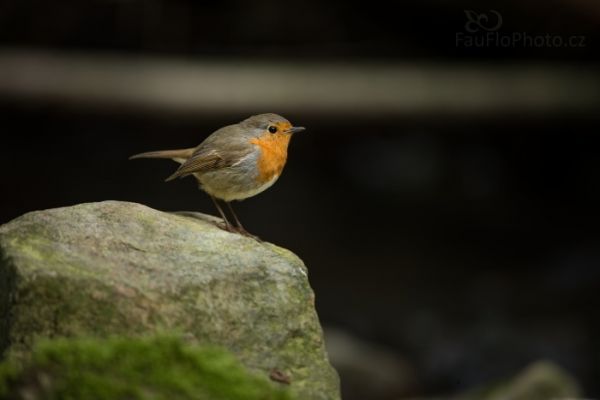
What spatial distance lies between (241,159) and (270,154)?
0.63 feet

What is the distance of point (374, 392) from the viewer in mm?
7945

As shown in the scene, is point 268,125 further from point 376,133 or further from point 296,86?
point 376,133

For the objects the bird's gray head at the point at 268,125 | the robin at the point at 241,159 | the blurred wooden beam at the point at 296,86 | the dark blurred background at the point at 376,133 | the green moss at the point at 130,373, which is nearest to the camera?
the green moss at the point at 130,373

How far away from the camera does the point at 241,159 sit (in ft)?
18.4

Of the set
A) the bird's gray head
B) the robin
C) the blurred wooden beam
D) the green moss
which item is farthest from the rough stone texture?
the blurred wooden beam

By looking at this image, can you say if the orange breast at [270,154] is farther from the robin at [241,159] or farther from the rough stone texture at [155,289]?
the rough stone texture at [155,289]

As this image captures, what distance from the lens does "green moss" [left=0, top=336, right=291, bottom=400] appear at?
324 centimetres

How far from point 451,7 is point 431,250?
8.74 feet

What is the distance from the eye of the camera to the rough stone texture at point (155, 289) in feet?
12.3

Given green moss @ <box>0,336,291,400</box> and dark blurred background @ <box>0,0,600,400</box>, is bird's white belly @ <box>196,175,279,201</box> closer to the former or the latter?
green moss @ <box>0,336,291,400</box>

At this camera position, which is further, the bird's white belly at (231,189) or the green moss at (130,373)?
the bird's white belly at (231,189)

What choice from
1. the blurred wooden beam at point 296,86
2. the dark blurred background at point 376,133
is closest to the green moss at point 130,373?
the dark blurred background at point 376,133

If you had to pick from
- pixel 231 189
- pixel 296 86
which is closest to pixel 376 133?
pixel 296 86

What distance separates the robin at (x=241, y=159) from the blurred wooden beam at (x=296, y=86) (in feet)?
14.7
